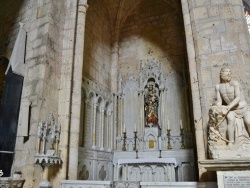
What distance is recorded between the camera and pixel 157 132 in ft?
23.9

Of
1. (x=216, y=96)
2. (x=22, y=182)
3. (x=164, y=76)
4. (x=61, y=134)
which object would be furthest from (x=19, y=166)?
(x=164, y=76)

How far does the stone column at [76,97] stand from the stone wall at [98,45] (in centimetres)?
117

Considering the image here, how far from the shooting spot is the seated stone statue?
3518 mm

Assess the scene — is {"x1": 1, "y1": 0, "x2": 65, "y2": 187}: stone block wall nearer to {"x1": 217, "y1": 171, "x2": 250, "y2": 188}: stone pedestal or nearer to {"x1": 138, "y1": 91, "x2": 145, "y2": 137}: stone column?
{"x1": 217, "y1": 171, "x2": 250, "y2": 188}: stone pedestal

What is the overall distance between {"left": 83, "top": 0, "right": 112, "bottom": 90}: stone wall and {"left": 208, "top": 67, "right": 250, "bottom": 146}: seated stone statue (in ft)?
13.7

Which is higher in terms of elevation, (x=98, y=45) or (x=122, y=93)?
(x=98, y=45)

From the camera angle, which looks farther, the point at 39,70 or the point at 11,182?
the point at 39,70

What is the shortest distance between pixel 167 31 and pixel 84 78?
12.2ft

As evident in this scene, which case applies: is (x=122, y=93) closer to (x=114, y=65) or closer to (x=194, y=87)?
(x=114, y=65)

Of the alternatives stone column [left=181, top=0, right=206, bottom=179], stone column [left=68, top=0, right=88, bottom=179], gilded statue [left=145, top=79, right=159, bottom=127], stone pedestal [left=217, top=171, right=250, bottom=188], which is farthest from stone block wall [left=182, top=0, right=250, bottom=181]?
gilded statue [left=145, top=79, right=159, bottom=127]

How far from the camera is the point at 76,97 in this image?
537 centimetres

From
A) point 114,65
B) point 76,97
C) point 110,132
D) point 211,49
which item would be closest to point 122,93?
point 114,65

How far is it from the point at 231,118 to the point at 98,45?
17.5 ft

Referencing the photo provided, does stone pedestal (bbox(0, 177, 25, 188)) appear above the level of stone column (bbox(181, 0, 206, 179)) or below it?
below
